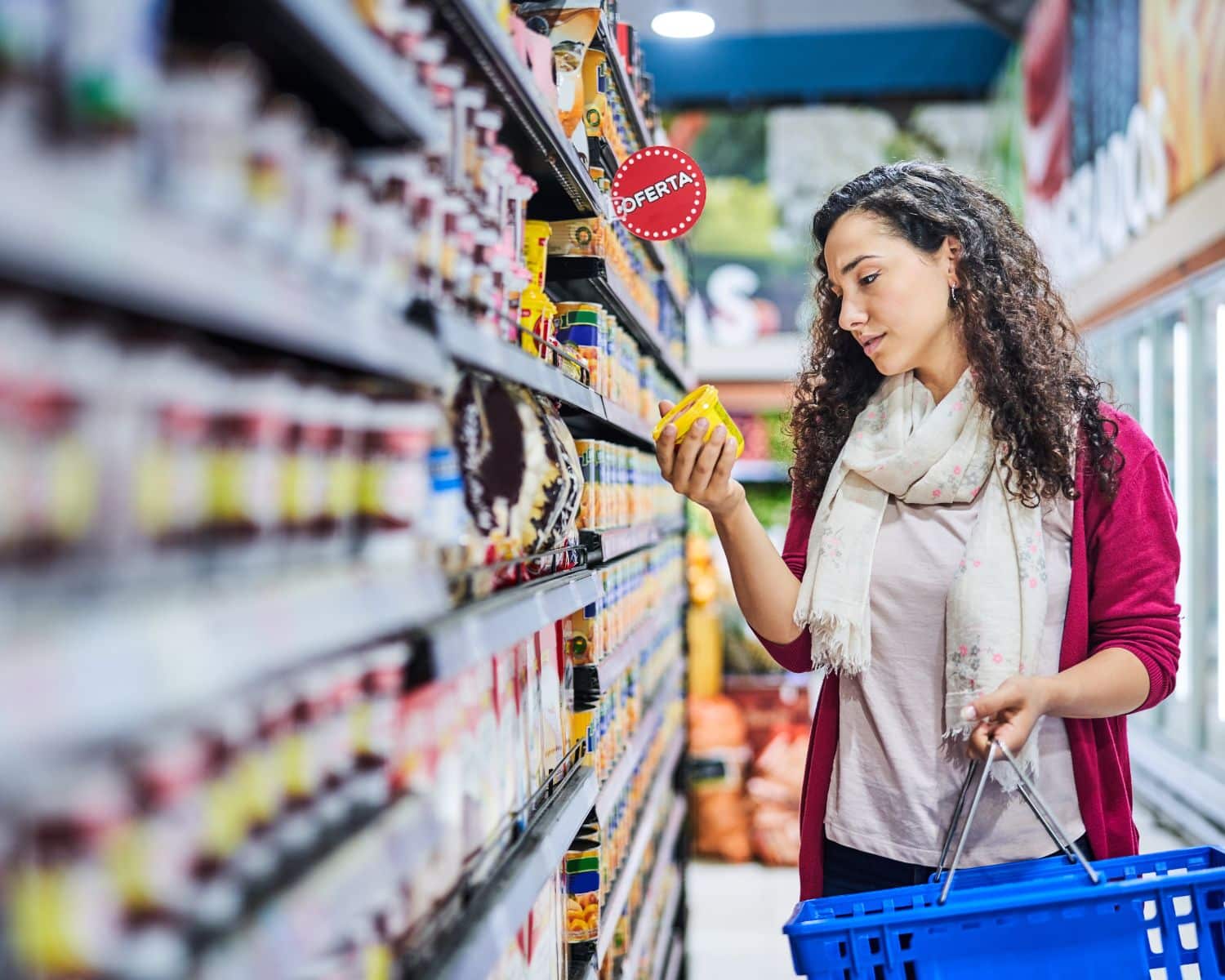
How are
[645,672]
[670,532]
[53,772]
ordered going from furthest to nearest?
1. [670,532]
2. [645,672]
3. [53,772]

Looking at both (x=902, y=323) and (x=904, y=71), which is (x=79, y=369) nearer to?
(x=902, y=323)

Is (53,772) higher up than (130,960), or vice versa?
(53,772)

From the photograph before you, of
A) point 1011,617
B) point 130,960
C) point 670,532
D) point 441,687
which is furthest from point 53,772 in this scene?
point 670,532

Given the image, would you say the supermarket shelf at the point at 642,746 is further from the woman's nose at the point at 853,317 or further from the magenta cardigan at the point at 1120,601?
the woman's nose at the point at 853,317

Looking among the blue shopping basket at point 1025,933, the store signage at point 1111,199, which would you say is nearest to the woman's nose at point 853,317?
the blue shopping basket at point 1025,933

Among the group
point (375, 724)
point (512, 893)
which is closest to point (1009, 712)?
point (512, 893)

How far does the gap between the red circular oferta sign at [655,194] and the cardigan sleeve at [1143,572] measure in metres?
0.92

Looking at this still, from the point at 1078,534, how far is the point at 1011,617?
185mm

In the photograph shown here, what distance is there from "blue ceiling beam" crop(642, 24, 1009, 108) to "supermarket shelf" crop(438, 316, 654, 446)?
6.25 m

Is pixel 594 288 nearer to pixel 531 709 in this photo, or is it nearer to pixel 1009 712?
pixel 531 709

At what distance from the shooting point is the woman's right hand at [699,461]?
1735mm

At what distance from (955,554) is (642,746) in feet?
3.20

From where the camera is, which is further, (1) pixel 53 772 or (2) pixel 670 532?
(2) pixel 670 532

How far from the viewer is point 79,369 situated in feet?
1.77
